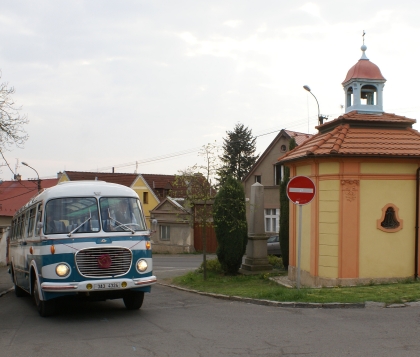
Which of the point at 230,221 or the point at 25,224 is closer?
the point at 25,224

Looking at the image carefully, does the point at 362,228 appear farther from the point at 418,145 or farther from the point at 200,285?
the point at 200,285

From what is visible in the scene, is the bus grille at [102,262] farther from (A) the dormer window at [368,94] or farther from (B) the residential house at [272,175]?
(B) the residential house at [272,175]

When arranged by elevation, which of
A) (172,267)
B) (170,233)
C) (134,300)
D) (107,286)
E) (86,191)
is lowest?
(172,267)

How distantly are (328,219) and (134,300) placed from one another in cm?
562

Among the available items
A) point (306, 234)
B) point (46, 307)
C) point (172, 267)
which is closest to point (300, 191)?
point (306, 234)

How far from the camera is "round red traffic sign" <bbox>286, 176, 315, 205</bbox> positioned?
1221 cm

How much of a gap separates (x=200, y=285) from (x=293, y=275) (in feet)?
9.77

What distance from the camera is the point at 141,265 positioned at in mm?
10641

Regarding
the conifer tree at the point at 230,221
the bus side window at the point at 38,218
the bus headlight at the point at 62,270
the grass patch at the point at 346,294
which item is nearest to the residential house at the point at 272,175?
the conifer tree at the point at 230,221

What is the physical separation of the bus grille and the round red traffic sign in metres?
4.22

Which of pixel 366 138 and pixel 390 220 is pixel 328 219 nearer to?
pixel 390 220

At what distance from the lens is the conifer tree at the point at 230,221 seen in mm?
19047

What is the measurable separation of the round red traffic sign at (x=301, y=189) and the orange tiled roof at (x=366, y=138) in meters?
1.73

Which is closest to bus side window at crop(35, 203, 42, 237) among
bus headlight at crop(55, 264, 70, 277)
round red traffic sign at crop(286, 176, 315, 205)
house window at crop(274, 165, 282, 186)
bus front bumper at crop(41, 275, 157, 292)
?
bus headlight at crop(55, 264, 70, 277)
